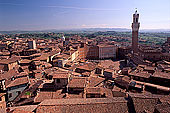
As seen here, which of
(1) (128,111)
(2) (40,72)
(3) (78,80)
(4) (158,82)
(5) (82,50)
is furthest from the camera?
(5) (82,50)

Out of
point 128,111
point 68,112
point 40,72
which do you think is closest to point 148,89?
point 128,111

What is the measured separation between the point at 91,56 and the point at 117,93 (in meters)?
51.6

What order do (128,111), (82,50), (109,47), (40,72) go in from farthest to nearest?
(109,47)
(82,50)
(40,72)
(128,111)

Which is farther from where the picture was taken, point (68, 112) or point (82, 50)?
point (82, 50)

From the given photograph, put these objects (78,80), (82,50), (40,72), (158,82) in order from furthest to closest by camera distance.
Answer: (82,50) < (40,72) < (158,82) < (78,80)

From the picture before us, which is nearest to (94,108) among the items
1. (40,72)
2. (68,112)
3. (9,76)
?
(68,112)

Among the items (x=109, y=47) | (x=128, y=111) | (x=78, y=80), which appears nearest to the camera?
(x=128, y=111)

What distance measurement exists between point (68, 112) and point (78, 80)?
7.77 m

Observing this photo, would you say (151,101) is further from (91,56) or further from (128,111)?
(91,56)

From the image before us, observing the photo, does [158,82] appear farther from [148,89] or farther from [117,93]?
[117,93]

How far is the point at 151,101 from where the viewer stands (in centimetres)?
1391

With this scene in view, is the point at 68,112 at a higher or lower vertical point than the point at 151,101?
lower

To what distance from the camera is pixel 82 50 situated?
67000 mm

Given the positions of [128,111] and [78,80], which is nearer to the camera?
[128,111]
